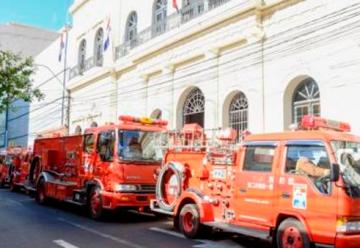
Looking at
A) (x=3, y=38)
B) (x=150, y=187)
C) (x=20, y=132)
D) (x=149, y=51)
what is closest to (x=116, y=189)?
(x=150, y=187)

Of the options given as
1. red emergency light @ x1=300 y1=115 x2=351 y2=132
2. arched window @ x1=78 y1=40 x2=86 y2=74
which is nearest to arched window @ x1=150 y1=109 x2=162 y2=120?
arched window @ x1=78 y1=40 x2=86 y2=74

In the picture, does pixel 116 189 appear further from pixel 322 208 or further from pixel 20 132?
pixel 20 132

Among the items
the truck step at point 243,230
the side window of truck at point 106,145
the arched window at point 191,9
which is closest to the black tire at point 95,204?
the side window of truck at point 106,145

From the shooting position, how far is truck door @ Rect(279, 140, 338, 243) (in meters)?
7.22

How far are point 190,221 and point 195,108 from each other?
1042 cm

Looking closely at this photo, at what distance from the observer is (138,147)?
12852 millimetres

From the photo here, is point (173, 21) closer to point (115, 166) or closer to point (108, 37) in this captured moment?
point (108, 37)

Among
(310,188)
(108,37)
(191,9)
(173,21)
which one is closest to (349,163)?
(310,188)

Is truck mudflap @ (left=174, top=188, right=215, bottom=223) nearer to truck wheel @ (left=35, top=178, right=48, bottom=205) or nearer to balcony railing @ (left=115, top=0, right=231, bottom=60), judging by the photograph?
truck wheel @ (left=35, top=178, right=48, bottom=205)

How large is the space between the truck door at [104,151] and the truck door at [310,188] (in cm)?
584

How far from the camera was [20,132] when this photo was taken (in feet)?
147

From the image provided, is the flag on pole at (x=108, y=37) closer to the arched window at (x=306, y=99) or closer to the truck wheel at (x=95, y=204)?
the arched window at (x=306, y=99)

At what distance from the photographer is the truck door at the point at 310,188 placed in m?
7.22

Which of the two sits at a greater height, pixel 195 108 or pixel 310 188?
pixel 195 108
